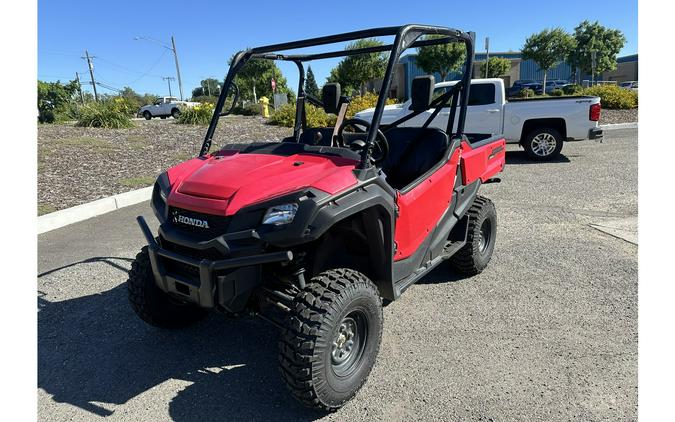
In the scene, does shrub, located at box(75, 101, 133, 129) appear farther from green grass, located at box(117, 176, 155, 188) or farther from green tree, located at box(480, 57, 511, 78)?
green tree, located at box(480, 57, 511, 78)

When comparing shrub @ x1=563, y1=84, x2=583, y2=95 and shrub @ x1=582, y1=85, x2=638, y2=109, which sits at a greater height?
shrub @ x1=563, y1=84, x2=583, y2=95

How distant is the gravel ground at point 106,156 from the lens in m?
7.15

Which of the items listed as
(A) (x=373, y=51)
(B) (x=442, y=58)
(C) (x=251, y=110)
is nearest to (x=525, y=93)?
(B) (x=442, y=58)

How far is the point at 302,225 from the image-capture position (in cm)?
213

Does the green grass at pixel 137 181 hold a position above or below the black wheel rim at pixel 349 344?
above

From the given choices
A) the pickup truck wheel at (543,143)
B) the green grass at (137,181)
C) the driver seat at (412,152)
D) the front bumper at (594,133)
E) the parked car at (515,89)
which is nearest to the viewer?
the driver seat at (412,152)

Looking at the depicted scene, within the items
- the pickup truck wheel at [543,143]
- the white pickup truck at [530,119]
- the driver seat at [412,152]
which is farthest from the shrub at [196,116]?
the driver seat at [412,152]

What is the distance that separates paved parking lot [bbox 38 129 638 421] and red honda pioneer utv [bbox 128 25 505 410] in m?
0.30

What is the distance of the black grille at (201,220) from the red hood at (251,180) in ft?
0.12

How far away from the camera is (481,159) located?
3984 mm

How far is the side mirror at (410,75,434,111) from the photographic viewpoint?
3043 millimetres

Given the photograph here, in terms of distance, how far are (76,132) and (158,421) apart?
12129 mm

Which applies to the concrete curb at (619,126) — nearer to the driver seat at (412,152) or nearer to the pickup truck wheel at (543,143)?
the pickup truck wheel at (543,143)

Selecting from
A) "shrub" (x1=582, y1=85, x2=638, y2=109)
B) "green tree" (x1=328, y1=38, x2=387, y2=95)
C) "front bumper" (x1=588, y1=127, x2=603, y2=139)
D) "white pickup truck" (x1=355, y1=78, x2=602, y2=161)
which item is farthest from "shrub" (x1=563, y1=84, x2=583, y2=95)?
"white pickup truck" (x1=355, y1=78, x2=602, y2=161)
